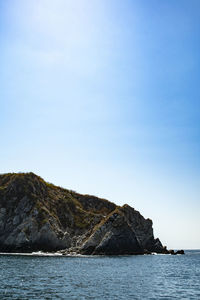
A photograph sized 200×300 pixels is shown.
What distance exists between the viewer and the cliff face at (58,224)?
10150 centimetres

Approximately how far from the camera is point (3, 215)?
10838 centimetres

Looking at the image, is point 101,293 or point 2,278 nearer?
point 101,293

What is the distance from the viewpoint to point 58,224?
113m

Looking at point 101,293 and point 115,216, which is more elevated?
point 115,216

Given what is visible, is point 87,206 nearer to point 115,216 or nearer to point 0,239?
point 115,216

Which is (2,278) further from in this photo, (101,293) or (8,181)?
(8,181)

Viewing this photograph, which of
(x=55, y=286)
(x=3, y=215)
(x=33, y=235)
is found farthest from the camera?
(x=3, y=215)

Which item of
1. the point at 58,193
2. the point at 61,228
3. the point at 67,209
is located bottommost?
the point at 61,228

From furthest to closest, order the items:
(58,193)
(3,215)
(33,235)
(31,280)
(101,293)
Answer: (58,193)
(3,215)
(33,235)
(31,280)
(101,293)

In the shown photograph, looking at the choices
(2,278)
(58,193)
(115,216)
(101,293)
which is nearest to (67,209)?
(58,193)

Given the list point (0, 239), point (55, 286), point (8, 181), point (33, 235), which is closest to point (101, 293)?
point (55, 286)

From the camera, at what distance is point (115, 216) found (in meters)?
111

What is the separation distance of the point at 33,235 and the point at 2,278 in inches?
2503

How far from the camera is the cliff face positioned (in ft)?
333
